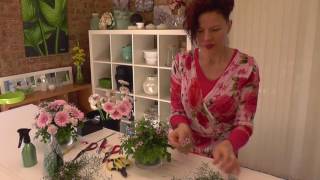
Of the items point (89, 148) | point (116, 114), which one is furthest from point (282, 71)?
point (89, 148)

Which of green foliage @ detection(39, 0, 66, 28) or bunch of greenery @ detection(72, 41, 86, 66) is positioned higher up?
green foliage @ detection(39, 0, 66, 28)

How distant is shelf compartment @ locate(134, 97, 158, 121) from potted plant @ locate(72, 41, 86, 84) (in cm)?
81

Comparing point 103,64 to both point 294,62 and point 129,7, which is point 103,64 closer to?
point 129,7

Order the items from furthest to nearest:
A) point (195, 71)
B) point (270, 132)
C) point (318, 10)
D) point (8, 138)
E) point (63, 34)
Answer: point (63, 34)
point (270, 132)
point (318, 10)
point (8, 138)
point (195, 71)

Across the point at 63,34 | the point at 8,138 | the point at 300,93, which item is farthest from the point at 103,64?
the point at 300,93

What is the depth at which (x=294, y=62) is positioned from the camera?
2090 millimetres

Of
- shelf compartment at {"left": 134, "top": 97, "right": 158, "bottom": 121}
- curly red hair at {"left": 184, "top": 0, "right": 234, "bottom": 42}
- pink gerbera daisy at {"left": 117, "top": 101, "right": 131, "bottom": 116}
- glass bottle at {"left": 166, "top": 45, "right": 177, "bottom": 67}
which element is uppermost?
curly red hair at {"left": 184, "top": 0, "right": 234, "bottom": 42}

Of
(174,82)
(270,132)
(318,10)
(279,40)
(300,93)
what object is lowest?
(270,132)

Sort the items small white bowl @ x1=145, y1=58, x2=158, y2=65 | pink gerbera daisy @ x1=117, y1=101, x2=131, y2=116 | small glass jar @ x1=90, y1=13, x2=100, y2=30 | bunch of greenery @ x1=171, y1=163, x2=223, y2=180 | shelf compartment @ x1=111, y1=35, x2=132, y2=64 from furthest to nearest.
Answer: small glass jar @ x1=90, y1=13, x2=100, y2=30, shelf compartment @ x1=111, y1=35, x2=132, y2=64, small white bowl @ x1=145, y1=58, x2=158, y2=65, pink gerbera daisy @ x1=117, y1=101, x2=131, y2=116, bunch of greenery @ x1=171, y1=163, x2=223, y2=180

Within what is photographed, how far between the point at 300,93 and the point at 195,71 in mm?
1294

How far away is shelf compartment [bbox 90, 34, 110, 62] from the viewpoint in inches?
126

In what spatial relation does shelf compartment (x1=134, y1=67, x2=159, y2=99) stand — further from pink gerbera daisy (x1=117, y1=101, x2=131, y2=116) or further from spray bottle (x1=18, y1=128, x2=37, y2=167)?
spray bottle (x1=18, y1=128, x2=37, y2=167)

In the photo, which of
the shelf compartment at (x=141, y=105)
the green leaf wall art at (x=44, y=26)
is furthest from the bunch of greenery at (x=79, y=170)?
the green leaf wall art at (x=44, y=26)

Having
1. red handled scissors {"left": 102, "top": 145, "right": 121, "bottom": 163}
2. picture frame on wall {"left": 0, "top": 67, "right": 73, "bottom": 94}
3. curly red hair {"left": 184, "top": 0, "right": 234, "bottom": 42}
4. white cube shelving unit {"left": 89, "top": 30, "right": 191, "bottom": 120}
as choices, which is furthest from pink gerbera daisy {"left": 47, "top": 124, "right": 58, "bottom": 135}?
picture frame on wall {"left": 0, "top": 67, "right": 73, "bottom": 94}
